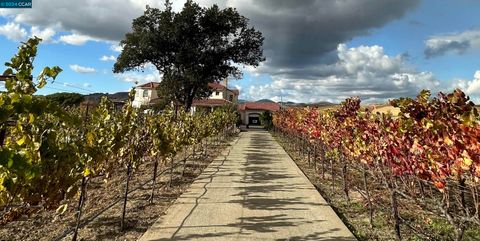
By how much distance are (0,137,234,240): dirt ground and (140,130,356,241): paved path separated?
1.34 feet

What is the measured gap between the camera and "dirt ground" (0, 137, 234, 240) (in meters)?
6.10

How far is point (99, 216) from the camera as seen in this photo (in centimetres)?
732

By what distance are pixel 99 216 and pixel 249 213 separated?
8.82ft

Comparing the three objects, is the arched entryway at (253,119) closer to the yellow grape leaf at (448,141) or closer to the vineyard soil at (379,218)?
the vineyard soil at (379,218)

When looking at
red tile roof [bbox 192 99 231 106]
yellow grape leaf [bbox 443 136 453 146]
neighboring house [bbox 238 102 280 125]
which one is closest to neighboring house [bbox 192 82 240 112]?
red tile roof [bbox 192 99 231 106]

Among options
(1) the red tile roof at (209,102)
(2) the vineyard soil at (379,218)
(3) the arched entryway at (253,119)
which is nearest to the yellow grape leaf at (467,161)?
(2) the vineyard soil at (379,218)

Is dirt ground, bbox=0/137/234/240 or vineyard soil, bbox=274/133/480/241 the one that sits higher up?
dirt ground, bbox=0/137/234/240

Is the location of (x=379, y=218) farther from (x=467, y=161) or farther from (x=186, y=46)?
(x=186, y=46)

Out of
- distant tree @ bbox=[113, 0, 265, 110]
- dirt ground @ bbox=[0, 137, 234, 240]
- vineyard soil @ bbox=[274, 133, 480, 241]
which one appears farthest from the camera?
distant tree @ bbox=[113, 0, 265, 110]

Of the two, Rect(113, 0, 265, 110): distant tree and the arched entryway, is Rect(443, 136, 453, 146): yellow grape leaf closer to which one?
Rect(113, 0, 265, 110): distant tree

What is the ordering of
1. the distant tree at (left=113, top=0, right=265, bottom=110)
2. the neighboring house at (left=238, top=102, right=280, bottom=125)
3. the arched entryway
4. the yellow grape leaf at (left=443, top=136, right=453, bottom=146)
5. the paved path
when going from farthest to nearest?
the arched entryway < the neighboring house at (left=238, top=102, right=280, bottom=125) < the distant tree at (left=113, top=0, right=265, bottom=110) < the paved path < the yellow grape leaf at (left=443, top=136, right=453, bottom=146)

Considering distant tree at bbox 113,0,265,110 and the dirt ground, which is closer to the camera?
the dirt ground

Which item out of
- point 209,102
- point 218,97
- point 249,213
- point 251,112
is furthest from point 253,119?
point 249,213

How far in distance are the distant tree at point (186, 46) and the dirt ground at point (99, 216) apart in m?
23.9
